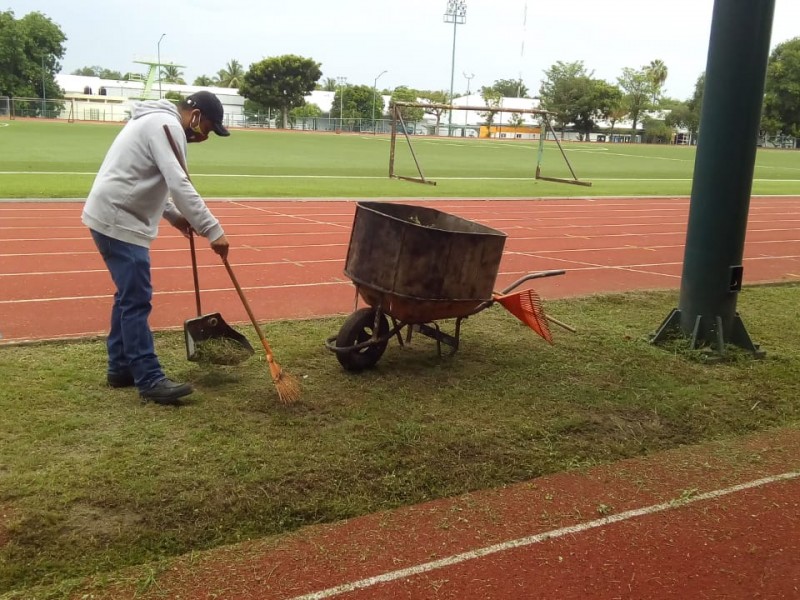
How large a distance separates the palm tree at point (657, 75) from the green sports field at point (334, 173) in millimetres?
60519

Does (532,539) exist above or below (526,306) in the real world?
below

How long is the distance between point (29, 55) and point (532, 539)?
86.4 m

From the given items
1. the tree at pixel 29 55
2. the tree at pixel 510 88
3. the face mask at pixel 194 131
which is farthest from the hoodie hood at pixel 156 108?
the tree at pixel 510 88

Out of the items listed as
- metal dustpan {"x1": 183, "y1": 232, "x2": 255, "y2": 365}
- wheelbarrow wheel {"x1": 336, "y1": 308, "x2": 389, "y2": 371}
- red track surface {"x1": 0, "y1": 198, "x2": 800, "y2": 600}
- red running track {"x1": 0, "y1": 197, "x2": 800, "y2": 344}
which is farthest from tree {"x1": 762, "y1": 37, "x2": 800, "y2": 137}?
metal dustpan {"x1": 183, "y1": 232, "x2": 255, "y2": 365}

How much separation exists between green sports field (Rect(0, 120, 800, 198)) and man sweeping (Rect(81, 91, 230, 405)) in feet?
37.7

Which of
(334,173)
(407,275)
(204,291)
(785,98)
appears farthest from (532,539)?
(785,98)

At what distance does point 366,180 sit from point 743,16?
17162 mm

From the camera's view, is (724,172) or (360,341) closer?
(360,341)

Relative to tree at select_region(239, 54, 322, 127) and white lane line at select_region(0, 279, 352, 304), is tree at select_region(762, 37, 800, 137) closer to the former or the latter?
tree at select_region(239, 54, 322, 127)

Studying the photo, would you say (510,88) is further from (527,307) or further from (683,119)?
(527,307)

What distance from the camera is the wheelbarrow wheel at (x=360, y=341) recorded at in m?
5.43

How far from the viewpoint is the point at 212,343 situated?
17.1 feet

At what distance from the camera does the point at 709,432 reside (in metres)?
4.87

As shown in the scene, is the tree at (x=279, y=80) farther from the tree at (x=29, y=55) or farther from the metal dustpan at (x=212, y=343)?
the metal dustpan at (x=212, y=343)
